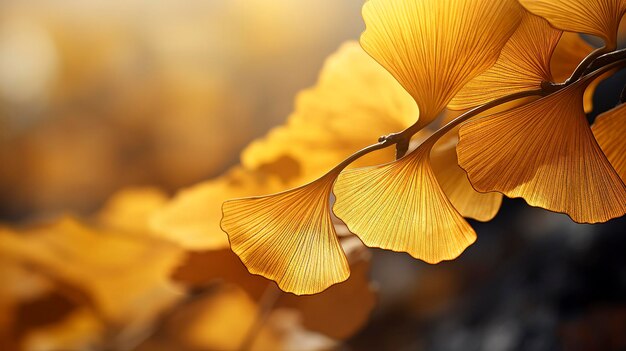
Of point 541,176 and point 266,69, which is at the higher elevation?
point 266,69

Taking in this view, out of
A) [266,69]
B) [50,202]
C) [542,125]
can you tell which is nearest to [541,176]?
[542,125]

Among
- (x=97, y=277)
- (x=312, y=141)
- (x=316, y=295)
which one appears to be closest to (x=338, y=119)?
(x=312, y=141)

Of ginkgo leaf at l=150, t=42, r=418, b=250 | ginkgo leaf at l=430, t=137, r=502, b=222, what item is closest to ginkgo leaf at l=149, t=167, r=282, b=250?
ginkgo leaf at l=150, t=42, r=418, b=250

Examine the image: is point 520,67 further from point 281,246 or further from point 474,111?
point 281,246

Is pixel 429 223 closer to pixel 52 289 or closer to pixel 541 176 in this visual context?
pixel 541 176

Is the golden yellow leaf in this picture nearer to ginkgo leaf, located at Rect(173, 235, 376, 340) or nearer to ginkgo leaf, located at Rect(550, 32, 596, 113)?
ginkgo leaf, located at Rect(173, 235, 376, 340)
